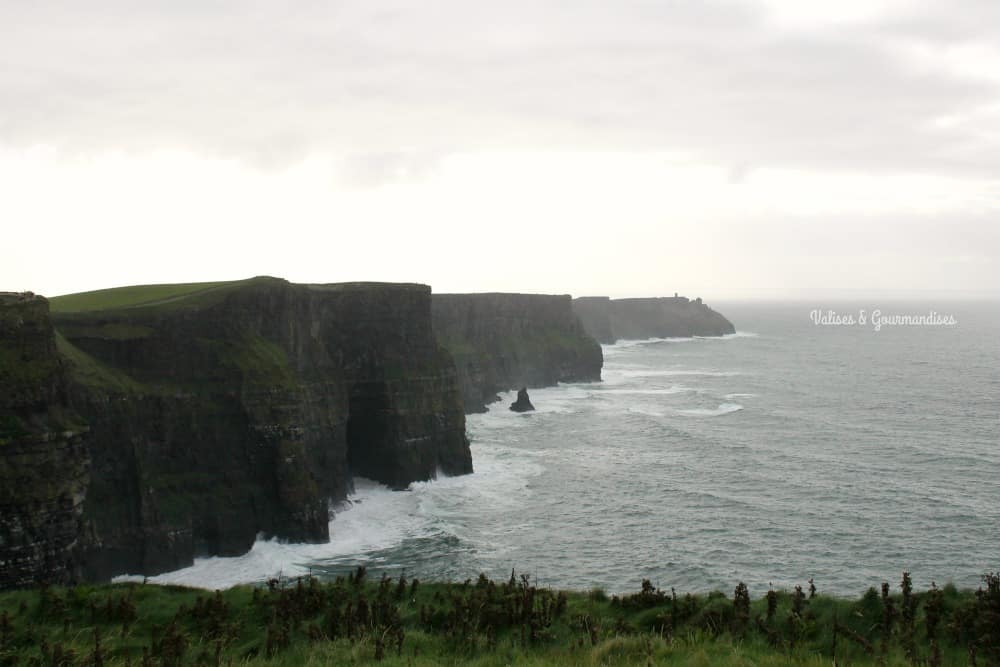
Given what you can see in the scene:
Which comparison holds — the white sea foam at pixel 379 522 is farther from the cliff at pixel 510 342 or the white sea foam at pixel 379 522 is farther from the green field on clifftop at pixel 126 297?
the cliff at pixel 510 342

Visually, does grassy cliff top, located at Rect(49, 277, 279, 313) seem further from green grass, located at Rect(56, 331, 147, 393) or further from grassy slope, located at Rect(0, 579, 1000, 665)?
grassy slope, located at Rect(0, 579, 1000, 665)

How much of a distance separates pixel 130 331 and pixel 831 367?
12372 centimetres

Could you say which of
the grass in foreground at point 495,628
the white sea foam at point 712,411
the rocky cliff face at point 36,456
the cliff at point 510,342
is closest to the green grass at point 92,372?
the rocky cliff face at point 36,456

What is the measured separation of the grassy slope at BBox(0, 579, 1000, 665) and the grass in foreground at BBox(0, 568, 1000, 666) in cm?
3

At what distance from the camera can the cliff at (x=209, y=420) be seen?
4056 cm

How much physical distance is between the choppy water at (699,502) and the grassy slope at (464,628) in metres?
20.6

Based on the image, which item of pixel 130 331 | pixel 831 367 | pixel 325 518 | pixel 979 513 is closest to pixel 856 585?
pixel 979 513

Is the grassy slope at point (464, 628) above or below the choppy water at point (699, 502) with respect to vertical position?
above

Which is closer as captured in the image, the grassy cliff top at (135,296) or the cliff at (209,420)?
the cliff at (209,420)

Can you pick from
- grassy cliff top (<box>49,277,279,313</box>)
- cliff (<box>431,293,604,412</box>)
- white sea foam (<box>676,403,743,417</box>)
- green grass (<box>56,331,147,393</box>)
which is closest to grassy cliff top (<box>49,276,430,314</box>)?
grassy cliff top (<box>49,277,279,313</box>)

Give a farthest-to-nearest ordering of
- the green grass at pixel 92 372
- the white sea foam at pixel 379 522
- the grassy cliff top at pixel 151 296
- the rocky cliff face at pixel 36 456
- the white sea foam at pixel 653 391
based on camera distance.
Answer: the white sea foam at pixel 653 391
the grassy cliff top at pixel 151 296
the white sea foam at pixel 379 522
the green grass at pixel 92 372
the rocky cliff face at pixel 36 456

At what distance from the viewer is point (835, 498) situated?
174 feet

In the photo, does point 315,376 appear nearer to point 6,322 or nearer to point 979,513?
point 6,322

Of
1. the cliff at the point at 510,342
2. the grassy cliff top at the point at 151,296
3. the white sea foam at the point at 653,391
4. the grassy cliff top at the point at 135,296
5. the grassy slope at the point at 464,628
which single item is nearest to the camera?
the grassy slope at the point at 464,628
